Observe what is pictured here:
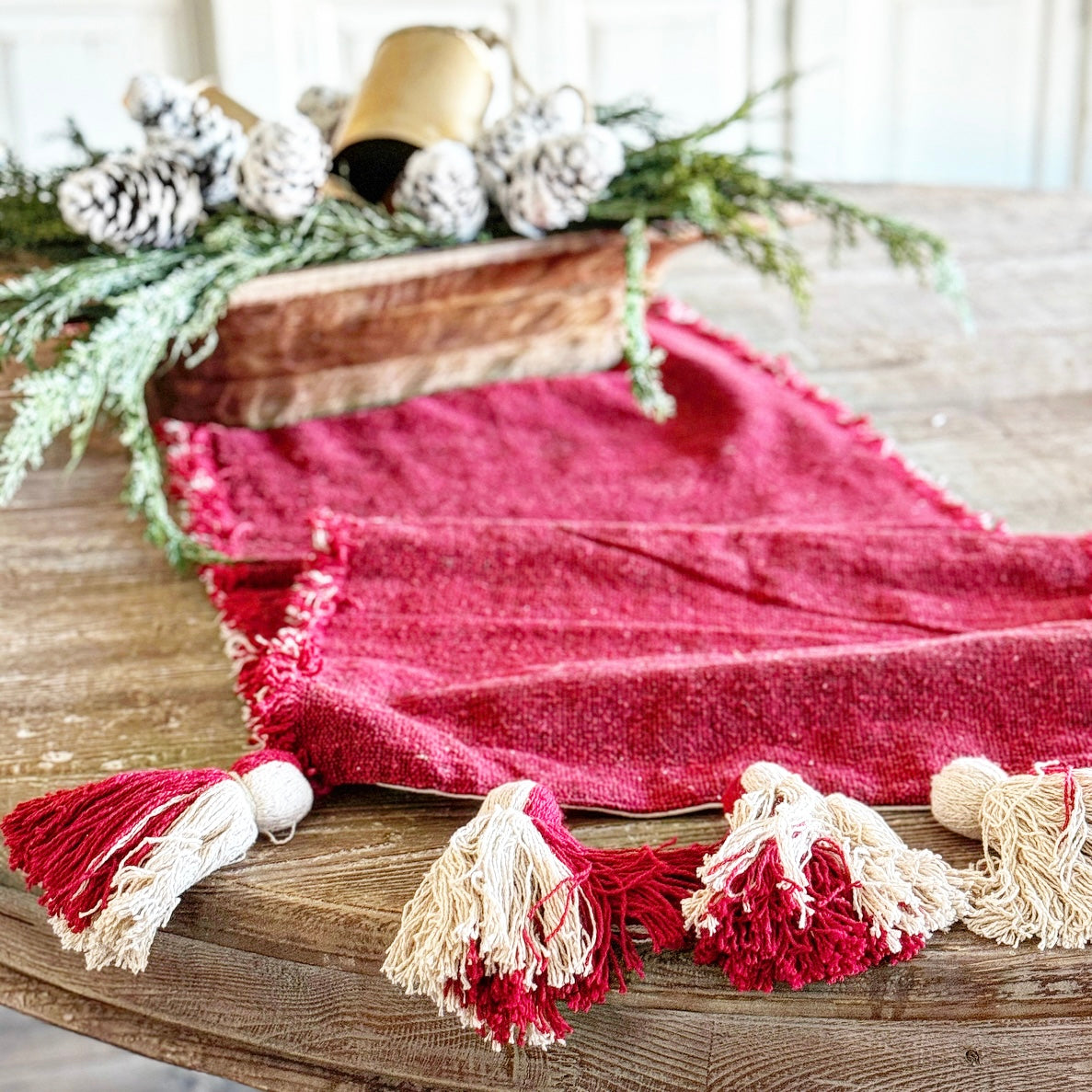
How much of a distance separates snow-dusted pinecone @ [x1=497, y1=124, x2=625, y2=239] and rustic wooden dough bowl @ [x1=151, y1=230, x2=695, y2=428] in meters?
0.03

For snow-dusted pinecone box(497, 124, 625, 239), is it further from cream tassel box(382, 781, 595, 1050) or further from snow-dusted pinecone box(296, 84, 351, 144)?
cream tassel box(382, 781, 595, 1050)

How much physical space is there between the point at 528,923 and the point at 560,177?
69cm

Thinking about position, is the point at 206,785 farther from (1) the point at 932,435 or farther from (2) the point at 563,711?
(1) the point at 932,435

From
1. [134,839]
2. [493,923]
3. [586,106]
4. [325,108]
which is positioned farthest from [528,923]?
[325,108]

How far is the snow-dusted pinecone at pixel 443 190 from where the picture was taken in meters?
1.04

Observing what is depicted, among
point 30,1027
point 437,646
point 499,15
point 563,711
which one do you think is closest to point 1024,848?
point 563,711

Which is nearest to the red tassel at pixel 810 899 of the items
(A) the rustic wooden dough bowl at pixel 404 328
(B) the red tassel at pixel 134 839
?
(B) the red tassel at pixel 134 839

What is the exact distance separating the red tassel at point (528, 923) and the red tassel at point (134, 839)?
3.8 inches

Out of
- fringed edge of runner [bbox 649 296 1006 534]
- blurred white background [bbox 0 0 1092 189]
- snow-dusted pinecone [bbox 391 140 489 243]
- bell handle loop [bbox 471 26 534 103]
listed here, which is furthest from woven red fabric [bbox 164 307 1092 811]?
blurred white background [bbox 0 0 1092 189]

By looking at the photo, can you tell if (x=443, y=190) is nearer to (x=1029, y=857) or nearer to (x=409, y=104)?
(x=409, y=104)

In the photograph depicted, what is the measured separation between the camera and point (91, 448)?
3.68 ft

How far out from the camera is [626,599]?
2.67ft

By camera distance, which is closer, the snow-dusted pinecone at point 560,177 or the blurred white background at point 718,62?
the snow-dusted pinecone at point 560,177

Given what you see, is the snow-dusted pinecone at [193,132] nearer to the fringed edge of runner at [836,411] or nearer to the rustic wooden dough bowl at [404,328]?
the rustic wooden dough bowl at [404,328]
